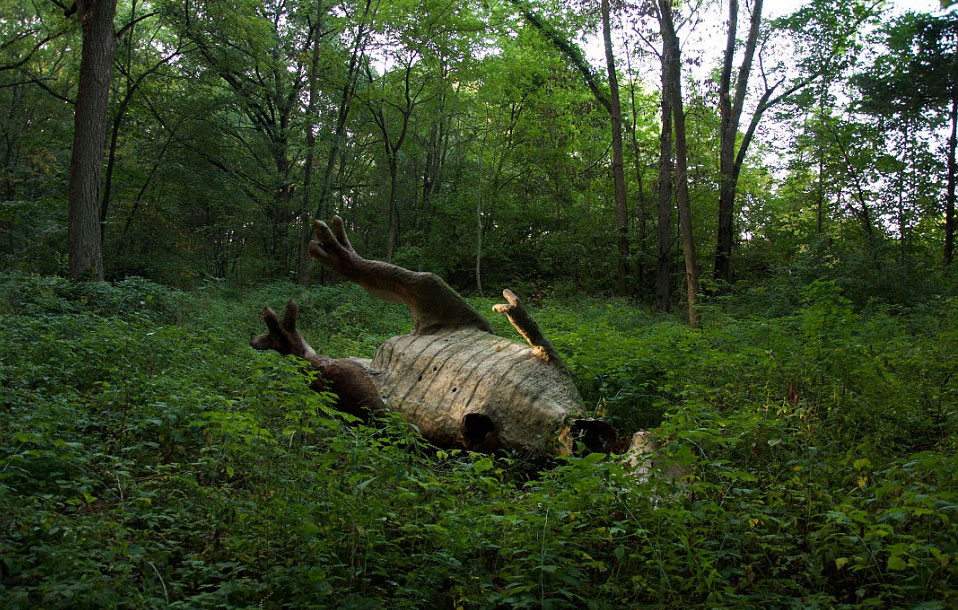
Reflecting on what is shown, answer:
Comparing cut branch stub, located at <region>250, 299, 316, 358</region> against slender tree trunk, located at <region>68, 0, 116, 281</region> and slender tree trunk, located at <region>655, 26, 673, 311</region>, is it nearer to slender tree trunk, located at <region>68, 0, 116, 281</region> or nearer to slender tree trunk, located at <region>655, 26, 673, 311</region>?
slender tree trunk, located at <region>68, 0, 116, 281</region>

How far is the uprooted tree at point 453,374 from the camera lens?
4.76 m

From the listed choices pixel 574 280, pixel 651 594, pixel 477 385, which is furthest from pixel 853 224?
pixel 651 594

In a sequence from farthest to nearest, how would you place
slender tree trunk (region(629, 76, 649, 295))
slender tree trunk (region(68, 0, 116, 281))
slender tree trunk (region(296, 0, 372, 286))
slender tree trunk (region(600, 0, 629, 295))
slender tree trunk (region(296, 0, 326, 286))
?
slender tree trunk (region(629, 76, 649, 295)), slender tree trunk (region(600, 0, 629, 295)), slender tree trunk (region(296, 0, 326, 286)), slender tree trunk (region(296, 0, 372, 286)), slender tree trunk (region(68, 0, 116, 281))

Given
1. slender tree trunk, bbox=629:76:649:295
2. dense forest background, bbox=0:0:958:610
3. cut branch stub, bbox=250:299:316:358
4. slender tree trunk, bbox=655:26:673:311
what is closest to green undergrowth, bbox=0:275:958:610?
dense forest background, bbox=0:0:958:610

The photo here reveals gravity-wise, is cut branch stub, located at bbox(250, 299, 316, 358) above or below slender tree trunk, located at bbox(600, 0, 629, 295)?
below

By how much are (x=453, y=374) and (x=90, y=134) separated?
368 inches

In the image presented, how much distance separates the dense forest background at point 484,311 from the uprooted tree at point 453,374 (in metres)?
0.43

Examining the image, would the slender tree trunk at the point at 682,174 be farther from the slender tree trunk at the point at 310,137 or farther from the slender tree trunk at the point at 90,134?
the slender tree trunk at the point at 90,134

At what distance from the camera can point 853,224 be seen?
17.0 m

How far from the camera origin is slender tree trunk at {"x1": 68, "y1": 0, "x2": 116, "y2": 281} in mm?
10219

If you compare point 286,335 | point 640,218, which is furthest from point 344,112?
point 286,335

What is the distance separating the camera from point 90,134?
10.5 meters

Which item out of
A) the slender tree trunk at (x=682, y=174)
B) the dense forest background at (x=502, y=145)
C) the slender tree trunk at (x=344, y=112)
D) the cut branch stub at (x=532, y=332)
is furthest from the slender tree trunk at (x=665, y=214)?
the cut branch stub at (x=532, y=332)

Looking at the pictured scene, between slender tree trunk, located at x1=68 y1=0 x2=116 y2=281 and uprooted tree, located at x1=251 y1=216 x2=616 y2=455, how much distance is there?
555cm
